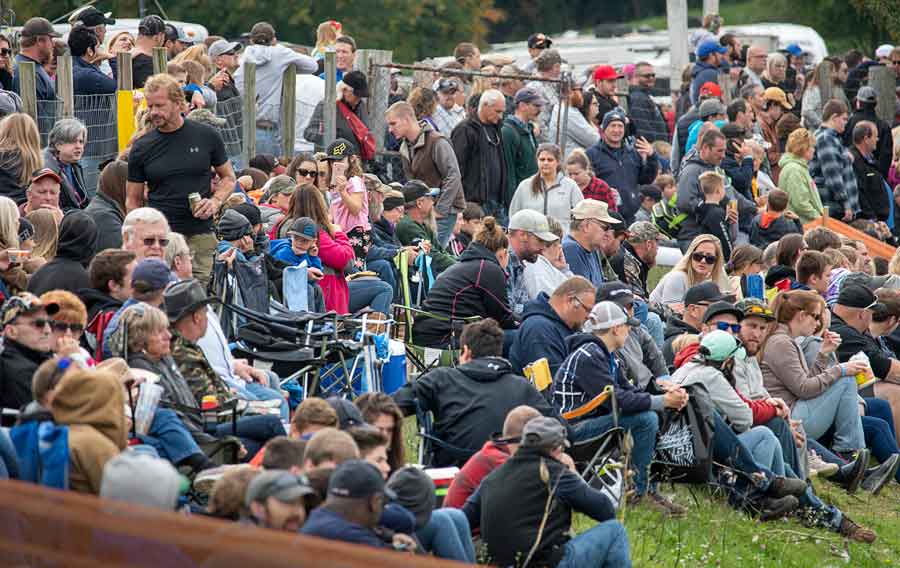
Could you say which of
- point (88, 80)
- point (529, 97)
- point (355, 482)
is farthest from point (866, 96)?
point (355, 482)

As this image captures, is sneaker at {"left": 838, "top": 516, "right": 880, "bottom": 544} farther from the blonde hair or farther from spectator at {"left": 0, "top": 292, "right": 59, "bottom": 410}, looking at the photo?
the blonde hair

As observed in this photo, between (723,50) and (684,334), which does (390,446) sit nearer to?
(684,334)

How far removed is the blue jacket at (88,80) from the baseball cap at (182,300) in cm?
515

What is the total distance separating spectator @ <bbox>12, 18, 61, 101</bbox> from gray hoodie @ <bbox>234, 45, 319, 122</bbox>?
12.5ft

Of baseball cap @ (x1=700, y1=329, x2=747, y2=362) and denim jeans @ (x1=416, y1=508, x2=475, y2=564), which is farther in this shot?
baseball cap @ (x1=700, y1=329, x2=747, y2=362)

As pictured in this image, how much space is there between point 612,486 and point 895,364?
5090 millimetres

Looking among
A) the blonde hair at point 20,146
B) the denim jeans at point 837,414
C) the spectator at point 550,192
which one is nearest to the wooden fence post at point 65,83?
the blonde hair at point 20,146

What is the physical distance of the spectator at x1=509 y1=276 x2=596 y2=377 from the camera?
10703mm

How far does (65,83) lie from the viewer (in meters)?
13.5

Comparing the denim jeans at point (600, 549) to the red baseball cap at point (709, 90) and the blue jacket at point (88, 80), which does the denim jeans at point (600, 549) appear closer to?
the blue jacket at point (88, 80)

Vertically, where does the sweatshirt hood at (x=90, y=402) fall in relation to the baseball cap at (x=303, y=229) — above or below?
above

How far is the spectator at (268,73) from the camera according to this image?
17219mm

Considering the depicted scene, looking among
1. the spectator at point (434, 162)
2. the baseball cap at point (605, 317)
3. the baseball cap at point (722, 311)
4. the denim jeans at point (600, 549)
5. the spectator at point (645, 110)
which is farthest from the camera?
the spectator at point (645, 110)

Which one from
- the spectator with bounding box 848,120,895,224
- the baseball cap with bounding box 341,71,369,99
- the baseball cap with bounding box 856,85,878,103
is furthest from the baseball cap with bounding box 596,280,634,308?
the baseball cap with bounding box 856,85,878,103
